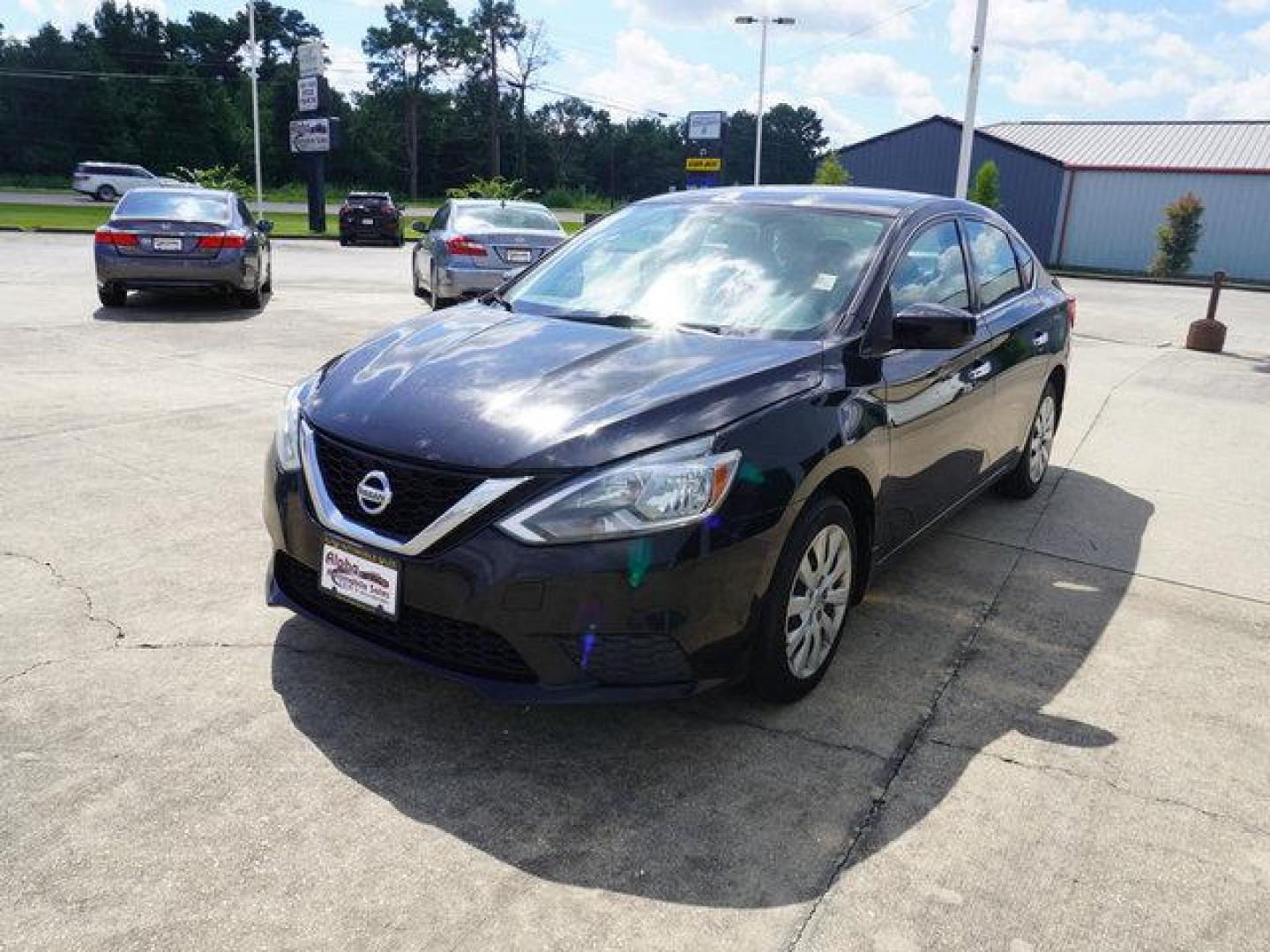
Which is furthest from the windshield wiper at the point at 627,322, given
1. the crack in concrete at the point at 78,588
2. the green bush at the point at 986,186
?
the green bush at the point at 986,186

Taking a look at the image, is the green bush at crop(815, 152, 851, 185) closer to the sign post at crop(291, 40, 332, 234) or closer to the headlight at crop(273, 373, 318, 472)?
the sign post at crop(291, 40, 332, 234)

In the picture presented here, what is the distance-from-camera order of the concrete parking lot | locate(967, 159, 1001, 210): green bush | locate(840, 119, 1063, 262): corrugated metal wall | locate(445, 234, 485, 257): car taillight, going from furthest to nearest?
locate(840, 119, 1063, 262): corrugated metal wall
locate(967, 159, 1001, 210): green bush
locate(445, 234, 485, 257): car taillight
the concrete parking lot

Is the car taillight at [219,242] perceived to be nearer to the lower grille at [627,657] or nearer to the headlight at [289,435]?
the headlight at [289,435]

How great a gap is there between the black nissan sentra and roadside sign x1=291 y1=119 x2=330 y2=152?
41131 millimetres

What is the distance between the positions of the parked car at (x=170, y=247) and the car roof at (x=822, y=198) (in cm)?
Answer: 868

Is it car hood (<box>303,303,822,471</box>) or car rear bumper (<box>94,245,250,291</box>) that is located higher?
car hood (<box>303,303,822,471</box>)

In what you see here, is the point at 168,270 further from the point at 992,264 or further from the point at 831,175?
the point at 831,175

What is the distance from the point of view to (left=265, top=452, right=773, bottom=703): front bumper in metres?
2.69

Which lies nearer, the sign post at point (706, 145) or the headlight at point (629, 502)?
the headlight at point (629, 502)

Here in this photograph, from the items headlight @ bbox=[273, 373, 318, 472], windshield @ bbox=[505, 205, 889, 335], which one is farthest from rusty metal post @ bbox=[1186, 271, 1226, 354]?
headlight @ bbox=[273, 373, 318, 472]

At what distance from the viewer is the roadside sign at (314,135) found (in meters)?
41.6

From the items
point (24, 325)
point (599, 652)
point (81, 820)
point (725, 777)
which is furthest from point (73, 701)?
point (24, 325)

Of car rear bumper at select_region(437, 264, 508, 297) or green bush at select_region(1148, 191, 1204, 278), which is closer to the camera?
car rear bumper at select_region(437, 264, 508, 297)

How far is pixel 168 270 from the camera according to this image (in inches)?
462
